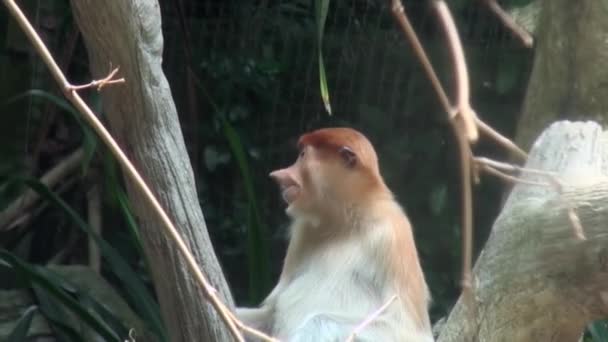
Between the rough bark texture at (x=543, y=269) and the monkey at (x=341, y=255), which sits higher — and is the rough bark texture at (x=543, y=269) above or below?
above

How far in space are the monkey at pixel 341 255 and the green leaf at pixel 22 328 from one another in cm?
123

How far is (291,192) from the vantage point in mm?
4117

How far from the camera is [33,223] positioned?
5.96 m

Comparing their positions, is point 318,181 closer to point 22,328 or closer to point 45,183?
point 22,328

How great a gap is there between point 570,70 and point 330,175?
1.05 metres

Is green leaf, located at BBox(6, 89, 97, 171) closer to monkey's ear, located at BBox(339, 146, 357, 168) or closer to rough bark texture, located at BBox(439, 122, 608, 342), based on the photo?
monkey's ear, located at BBox(339, 146, 357, 168)

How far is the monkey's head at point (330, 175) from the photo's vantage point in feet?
13.5

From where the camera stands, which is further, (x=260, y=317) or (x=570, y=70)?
(x=570, y=70)

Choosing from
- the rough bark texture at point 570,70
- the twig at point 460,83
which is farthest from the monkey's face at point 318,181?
the twig at point 460,83

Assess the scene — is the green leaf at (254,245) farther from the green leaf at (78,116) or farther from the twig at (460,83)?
the twig at (460,83)

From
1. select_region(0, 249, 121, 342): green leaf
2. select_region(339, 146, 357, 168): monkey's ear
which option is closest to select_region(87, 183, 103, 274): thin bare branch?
select_region(0, 249, 121, 342): green leaf

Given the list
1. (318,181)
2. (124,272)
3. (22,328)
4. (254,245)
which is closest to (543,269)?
(318,181)

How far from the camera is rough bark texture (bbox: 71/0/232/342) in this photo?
2.66m

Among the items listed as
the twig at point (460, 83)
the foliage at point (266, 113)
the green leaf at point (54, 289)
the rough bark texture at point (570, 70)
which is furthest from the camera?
the foliage at point (266, 113)
